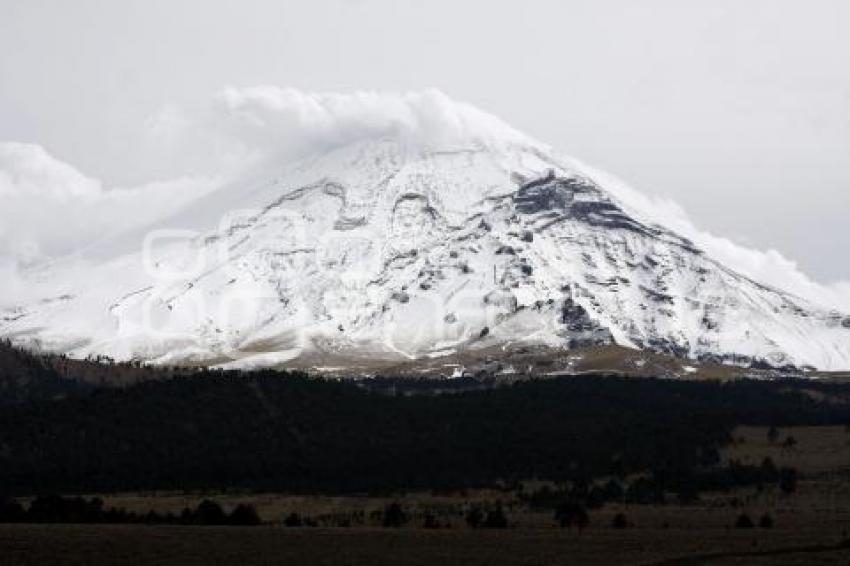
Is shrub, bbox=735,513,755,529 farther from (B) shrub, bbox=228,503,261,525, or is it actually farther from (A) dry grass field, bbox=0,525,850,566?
(B) shrub, bbox=228,503,261,525

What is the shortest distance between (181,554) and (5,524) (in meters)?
39.3

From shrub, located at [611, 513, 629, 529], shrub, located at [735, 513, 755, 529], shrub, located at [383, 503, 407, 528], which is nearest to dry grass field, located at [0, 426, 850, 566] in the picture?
shrub, located at [611, 513, 629, 529]

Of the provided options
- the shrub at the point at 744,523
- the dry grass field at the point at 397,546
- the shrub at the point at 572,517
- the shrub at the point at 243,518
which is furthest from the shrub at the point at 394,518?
the shrub at the point at 744,523

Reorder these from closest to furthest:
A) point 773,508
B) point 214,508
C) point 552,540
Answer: point 552,540
point 214,508
point 773,508

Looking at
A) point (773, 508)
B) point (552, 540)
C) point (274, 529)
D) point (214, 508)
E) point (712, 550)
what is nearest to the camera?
point (712, 550)

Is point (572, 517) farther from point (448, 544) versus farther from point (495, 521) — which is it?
point (448, 544)

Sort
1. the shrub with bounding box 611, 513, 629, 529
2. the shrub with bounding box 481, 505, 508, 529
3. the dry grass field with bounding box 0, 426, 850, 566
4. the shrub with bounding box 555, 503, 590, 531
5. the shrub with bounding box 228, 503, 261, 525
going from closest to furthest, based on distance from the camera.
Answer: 1. the dry grass field with bounding box 0, 426, 850, 566
2. the shrub with bounding box 611, 513, 629, 529
3. the shrub with bounding box 555, 503, 590, 531
4. the shrub with bounding box 481, 505, 508, 529
5. the shrub with bounding box 228, 503, 261, 525

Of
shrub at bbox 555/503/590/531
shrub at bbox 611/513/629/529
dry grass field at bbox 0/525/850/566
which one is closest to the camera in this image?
dry grass field at bbox 0/525/850/566

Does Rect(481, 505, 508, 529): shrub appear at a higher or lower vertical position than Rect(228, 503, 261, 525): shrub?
lower

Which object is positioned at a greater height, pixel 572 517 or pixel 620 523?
pixel 572 517

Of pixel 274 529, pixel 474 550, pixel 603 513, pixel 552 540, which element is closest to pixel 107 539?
pixel 274 529

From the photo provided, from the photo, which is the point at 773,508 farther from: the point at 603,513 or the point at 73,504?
the point at 73,504

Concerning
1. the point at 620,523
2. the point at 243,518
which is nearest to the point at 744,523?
the point at 620,523

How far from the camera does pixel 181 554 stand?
121 meters
